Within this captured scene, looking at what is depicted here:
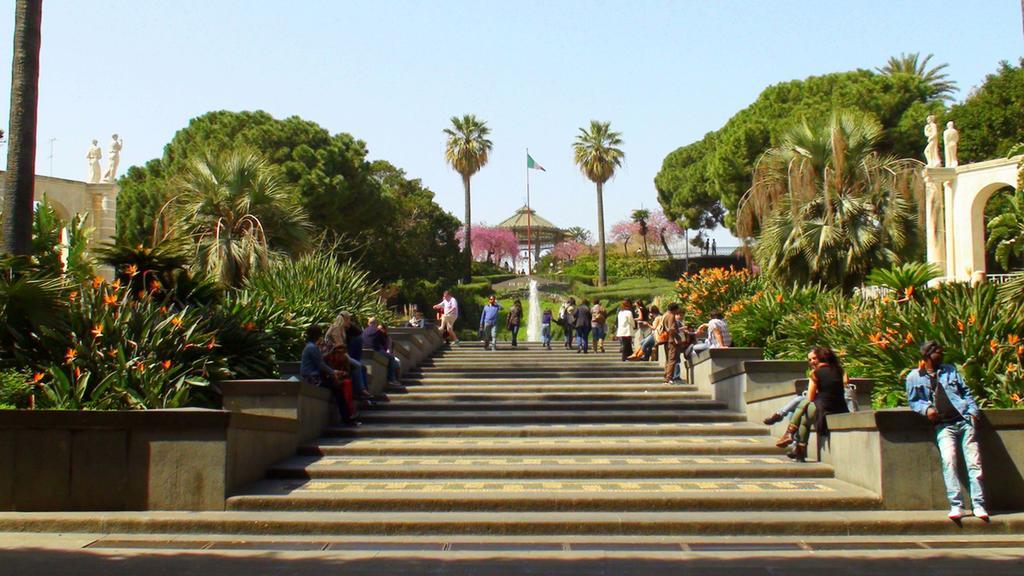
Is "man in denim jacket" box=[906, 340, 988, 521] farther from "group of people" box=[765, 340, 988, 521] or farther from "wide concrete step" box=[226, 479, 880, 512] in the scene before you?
"wide concrete step" box=[226, 479, 880, 512]

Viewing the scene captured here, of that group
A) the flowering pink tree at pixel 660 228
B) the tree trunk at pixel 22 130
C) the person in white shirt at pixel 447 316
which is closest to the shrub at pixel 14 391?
the tree trunk at pixel 22 130

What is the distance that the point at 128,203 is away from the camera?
48.7 m

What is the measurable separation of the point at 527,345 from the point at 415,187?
39734 millimetres

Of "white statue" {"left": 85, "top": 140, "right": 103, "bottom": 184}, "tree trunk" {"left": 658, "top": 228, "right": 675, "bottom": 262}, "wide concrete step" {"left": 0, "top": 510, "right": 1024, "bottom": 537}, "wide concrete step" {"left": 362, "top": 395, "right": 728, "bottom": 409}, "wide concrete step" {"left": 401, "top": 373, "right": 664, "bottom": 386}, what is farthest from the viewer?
"tree trunk" {"left": 658, "top": 228, "right": 675, "bottom": 262}

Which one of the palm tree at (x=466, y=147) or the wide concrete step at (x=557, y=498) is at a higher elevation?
the palm tree at (x=466, y=147)

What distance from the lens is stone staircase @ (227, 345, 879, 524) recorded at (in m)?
10.0

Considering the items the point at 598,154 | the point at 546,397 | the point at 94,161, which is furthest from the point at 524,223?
the point at 546,397

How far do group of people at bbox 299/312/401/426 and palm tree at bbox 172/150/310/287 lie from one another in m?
3.78

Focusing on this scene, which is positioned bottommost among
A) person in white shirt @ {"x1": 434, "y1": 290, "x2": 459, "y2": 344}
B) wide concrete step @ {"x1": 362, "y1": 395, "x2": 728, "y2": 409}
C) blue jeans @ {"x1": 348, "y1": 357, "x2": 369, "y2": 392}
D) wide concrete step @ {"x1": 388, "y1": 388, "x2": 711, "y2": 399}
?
wide concrete step @ {"x1": 362, "y1": 395, "x2": 728, "y2": 409}

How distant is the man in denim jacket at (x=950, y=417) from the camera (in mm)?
9516

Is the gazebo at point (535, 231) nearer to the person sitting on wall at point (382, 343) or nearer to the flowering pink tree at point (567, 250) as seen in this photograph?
the flowering pink tree at point (567, 250)

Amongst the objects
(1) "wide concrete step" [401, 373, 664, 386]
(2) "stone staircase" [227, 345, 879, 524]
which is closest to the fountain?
(1) "wide concrete step" [401, 373, 664, 386]

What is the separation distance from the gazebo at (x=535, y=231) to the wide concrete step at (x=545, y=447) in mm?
81050

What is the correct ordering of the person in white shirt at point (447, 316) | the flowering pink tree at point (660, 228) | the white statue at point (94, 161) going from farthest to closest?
the flowering pink tree at point (660, 228)
the white statue at point (94, 161)
the person in white shirt at point (447, 316)
